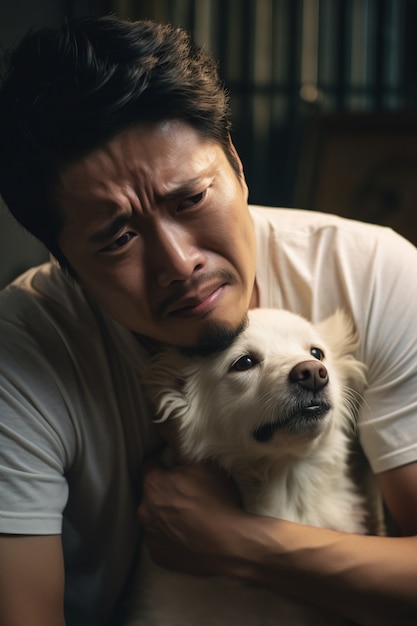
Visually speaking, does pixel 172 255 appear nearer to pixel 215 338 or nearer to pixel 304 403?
pixel 215 338

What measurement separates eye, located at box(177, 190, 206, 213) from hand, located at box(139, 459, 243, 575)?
496mm

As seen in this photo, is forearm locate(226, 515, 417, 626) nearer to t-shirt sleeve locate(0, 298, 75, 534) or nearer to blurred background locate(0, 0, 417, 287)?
t-shirt sleeve locate(0, 298, 75, 534)

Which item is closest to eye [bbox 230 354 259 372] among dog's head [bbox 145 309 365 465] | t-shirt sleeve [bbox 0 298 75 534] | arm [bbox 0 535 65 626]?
dog's head [bbox 145 309 365 465]

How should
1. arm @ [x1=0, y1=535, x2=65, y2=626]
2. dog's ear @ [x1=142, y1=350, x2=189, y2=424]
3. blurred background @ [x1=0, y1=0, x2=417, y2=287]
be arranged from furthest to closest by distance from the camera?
blurred background @ [x1=0, y1=0, x2=417, y2=287]
dog's ear @ [x1=142, y1=350, x2=189, y2=424]
arm @ [x1=0, y1=535, x2=65, y2=626]

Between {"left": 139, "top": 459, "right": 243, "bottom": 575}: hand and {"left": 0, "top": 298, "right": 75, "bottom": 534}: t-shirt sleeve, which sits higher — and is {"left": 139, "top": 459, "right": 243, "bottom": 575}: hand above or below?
below

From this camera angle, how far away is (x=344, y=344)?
137 centimetres

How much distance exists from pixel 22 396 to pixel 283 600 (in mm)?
607

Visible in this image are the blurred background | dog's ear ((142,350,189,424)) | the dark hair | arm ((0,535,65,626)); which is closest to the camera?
the dark hair

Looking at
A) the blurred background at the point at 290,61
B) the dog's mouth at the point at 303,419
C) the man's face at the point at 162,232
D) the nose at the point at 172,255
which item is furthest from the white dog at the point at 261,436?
the blurred background at the point at 290,61

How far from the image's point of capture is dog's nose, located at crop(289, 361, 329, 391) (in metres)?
1.19

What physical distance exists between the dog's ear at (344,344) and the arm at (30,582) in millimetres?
621

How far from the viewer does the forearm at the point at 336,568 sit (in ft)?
3.81

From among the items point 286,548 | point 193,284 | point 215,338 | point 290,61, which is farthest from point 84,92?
point 290,61

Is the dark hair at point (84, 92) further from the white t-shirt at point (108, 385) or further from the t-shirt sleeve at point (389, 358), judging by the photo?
the t-shirt sleeve at point (389, 358)
